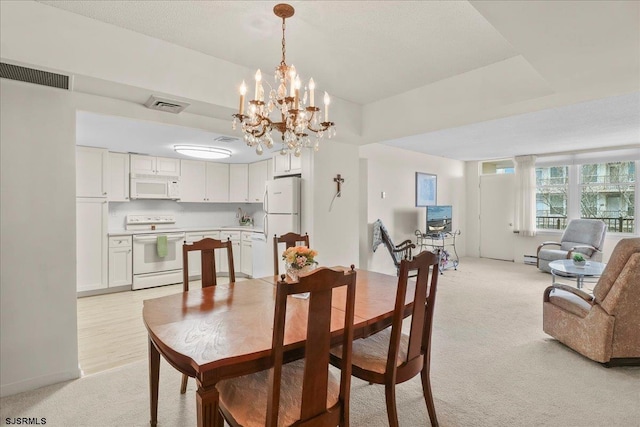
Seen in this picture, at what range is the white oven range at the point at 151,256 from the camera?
5.07 m

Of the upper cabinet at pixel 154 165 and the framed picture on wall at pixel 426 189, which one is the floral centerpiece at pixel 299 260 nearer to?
the upper cabinet at pixel 154 165

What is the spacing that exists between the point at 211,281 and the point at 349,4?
217 cm

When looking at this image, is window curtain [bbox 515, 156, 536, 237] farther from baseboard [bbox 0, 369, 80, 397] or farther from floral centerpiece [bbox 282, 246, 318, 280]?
→ baseboard [bbox 0, 369, 80, 397]

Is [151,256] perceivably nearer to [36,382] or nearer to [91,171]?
[91,171]

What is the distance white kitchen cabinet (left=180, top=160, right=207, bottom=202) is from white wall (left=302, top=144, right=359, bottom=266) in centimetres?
311

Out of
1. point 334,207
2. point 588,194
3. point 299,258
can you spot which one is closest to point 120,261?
point 334,207

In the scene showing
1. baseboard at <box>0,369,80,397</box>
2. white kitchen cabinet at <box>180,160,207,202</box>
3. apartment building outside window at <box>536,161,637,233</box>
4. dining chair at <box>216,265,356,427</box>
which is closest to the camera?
dining chair at <box>216,265,356,427</box>

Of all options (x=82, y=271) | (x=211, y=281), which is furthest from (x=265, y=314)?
(x=82, y=271)

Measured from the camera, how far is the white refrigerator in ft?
13.0

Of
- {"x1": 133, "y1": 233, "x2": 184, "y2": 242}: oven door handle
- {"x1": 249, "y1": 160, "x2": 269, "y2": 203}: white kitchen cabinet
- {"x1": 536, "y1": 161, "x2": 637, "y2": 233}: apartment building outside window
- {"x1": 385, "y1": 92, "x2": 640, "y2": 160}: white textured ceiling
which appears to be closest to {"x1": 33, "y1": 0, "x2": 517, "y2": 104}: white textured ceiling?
{"x1": 385, "y1": 92, "x2": 640, "y2": 160}: white textured ceiling

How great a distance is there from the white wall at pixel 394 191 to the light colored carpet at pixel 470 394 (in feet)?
8.74

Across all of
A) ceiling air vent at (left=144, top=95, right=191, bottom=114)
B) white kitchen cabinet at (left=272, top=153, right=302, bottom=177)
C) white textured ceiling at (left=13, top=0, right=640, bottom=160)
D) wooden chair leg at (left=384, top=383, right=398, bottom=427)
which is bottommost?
wooden chair leg at (left=384, top=383, right=398, bottom=427)

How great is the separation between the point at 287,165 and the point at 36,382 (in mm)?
3201

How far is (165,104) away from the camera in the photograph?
2.59m
